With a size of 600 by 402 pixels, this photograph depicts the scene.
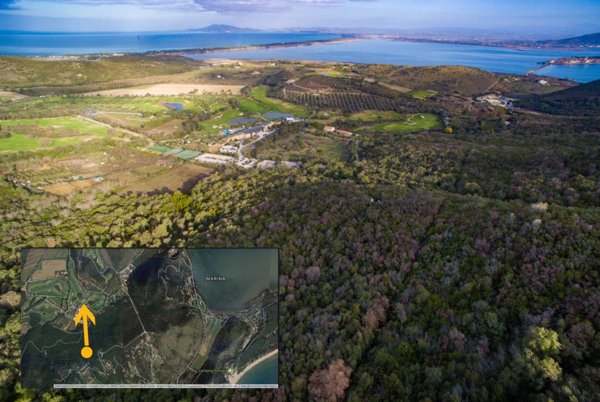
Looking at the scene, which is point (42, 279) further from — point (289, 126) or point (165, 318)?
point (289, 126)

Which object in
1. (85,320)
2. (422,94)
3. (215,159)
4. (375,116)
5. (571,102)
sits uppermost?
(422,94)

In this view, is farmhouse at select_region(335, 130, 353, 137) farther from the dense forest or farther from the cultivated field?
the cultivated field

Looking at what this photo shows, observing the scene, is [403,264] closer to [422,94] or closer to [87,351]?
[87,351]

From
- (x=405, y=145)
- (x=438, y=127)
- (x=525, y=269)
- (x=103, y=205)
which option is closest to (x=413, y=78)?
(x=438, y=127)

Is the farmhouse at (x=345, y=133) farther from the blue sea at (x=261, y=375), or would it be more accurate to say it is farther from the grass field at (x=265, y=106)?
the blue sea at (x=261, y=375)

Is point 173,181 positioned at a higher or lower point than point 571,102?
lower

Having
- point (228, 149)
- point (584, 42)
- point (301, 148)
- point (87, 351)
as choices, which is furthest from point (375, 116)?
point (584, 42)
